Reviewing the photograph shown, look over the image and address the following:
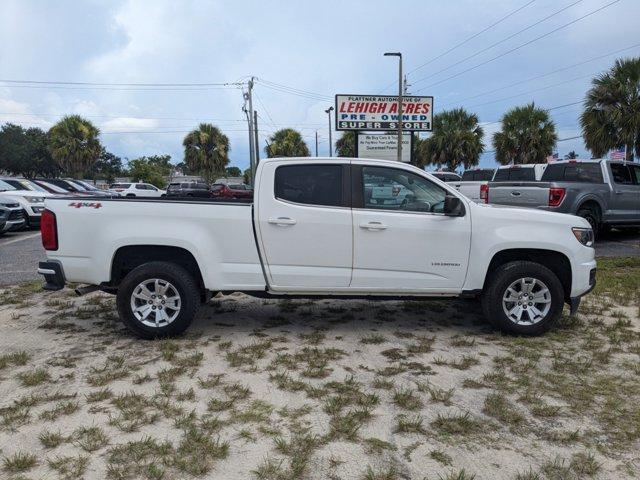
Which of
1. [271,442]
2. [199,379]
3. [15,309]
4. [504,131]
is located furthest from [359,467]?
[504,131]

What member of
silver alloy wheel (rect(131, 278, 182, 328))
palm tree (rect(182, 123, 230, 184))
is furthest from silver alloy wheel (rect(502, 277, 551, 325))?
palm tree (rect(182, 123, 230, 184))

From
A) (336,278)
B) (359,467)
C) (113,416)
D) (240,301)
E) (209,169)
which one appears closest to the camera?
(359,467)

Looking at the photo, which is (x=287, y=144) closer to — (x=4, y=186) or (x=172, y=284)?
(x=4, y=186)

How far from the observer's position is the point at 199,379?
405 centimetres

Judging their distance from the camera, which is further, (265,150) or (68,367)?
(265,150)

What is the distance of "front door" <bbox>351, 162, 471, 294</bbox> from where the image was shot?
5012mm

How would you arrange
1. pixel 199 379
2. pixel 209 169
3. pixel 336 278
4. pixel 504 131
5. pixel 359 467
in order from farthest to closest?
pixel 209 169 → pixel 504 131 → pixel 336 278 → pixel 199 379 → pixel 359 467

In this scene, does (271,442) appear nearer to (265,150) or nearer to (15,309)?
(15,309)

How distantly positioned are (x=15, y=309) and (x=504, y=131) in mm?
28002

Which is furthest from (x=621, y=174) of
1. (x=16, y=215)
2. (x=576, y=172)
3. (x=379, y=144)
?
(x=16, y=215)

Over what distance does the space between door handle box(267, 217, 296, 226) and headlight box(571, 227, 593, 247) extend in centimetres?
280

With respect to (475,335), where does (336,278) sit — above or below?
above

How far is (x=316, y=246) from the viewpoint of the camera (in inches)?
197

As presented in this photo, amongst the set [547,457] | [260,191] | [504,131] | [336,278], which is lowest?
[547,457]
